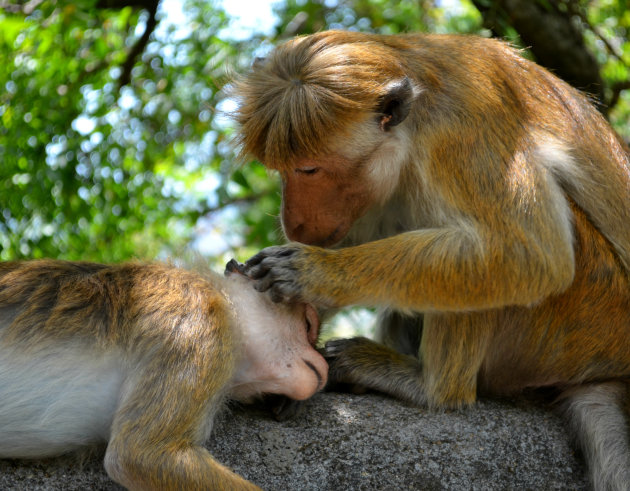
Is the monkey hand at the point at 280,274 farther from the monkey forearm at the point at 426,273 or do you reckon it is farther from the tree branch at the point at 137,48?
the tree branch at the point at 137,48

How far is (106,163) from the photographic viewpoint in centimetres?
668

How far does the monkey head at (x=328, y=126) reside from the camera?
4.23 metres

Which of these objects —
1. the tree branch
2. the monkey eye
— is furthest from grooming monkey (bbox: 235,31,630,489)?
the tree branch

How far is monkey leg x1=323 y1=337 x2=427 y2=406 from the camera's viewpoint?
460 cm

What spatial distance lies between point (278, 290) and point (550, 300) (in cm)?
162

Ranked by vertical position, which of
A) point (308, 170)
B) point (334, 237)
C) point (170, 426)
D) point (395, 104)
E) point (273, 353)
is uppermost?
point (395, 104)

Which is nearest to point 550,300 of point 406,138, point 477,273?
point 477,273

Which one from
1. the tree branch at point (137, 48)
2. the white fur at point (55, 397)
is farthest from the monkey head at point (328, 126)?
the tree branch at point (137, 48)

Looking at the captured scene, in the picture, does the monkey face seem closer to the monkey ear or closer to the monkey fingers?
the monkey fingers

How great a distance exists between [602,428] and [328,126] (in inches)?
90.0

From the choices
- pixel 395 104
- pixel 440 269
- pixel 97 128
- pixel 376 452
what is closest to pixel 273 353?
pixel 376 452

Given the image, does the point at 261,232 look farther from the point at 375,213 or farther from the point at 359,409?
the point at 359,409

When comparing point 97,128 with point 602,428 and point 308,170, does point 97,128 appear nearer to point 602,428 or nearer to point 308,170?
point 308,170

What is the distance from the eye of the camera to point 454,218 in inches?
168
